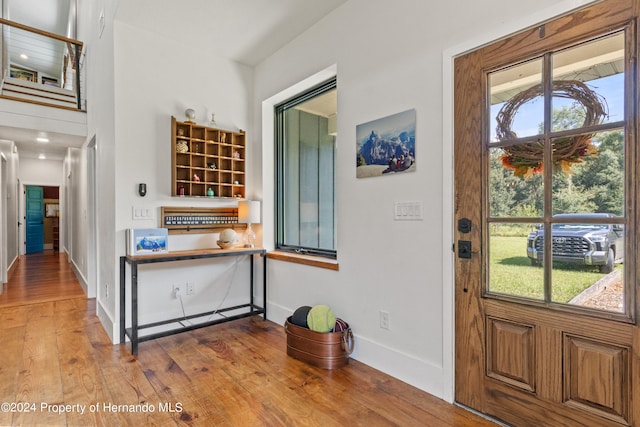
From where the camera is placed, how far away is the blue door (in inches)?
373

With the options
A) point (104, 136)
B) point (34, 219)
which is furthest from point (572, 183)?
point (34, 219)

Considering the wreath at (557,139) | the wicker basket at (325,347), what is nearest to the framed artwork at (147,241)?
the wicker basket at (325,347)

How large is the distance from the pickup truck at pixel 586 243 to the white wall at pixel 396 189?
1.69 ft

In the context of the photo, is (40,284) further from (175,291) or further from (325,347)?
(325,347)

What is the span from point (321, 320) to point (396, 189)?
1106 millimetres

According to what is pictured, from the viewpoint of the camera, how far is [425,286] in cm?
212

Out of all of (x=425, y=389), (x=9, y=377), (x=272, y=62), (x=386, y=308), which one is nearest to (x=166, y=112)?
(x=272, y=62)

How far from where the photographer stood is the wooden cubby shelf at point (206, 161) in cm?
320

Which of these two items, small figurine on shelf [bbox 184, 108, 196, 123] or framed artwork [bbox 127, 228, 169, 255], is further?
small figurine on shelf [bbox 184, 108, 196, 123]

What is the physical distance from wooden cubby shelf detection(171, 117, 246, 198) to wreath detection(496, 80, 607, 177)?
256 centimetres

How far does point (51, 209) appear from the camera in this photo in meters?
10.8

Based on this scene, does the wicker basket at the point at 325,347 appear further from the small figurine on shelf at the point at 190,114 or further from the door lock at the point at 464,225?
the small figurine on shelf at the point at 190,114

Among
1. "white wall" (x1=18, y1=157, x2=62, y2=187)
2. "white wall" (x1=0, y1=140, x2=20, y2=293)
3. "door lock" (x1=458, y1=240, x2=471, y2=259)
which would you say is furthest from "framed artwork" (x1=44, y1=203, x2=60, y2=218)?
"door lock" (x1=458, y1=240, x2=471, y2=259)

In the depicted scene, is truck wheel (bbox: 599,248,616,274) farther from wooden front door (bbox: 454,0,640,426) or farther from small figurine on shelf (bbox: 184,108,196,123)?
small figurine on shelf (bbox: 184,108,196,123)
